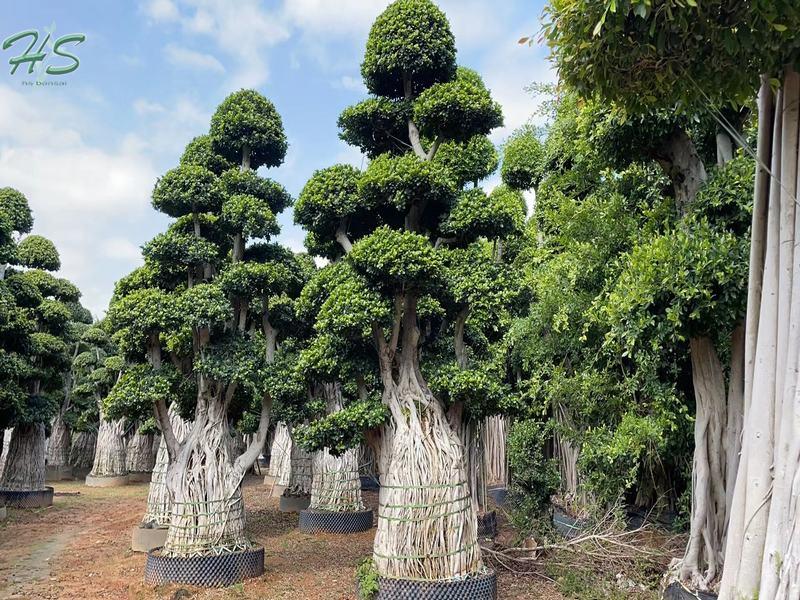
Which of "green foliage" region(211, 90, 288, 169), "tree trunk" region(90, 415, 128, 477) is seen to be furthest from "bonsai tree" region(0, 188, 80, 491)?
"green foliage" region(211, 90, 288, 169)

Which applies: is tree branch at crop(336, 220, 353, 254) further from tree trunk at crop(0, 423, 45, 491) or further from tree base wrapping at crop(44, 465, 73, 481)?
tree base wrapping at crop(44, 465, 73, 481)

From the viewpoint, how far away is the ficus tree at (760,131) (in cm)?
304

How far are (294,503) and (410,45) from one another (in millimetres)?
8753

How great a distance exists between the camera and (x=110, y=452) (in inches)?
711

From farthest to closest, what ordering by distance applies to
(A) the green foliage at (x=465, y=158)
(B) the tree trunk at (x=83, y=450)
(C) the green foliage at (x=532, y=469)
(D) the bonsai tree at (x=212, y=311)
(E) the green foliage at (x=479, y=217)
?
(B) the tree trunk at (x=83, y=450) < (C) the green foliage at (x=532, y=469) < (A) the green foliage at (x=465, y=158) < (D) the bonsai tree at (x=212, y=311) < (E) the green foliage at (x=479, y=217)

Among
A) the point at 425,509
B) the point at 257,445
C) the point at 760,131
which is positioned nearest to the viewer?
the point at 760,131

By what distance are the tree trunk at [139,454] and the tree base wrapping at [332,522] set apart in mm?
11432

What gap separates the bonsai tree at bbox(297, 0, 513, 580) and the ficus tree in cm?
252

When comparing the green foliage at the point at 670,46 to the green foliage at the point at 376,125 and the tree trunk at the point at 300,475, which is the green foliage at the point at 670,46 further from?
the tree trunk at the point at 300,475

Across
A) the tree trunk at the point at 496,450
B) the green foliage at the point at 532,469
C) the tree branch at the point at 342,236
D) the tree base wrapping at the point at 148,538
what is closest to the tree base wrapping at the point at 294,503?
the tree base wrapping at the point at 148,538

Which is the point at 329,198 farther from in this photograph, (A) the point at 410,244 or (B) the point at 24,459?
(B) the point at 24,459

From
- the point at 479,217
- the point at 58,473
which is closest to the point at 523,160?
the point at 479,217

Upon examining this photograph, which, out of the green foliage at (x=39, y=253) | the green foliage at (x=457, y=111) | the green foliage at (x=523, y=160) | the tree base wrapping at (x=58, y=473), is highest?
the green foliage at (x=523, y=160)

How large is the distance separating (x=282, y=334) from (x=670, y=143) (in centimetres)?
551
